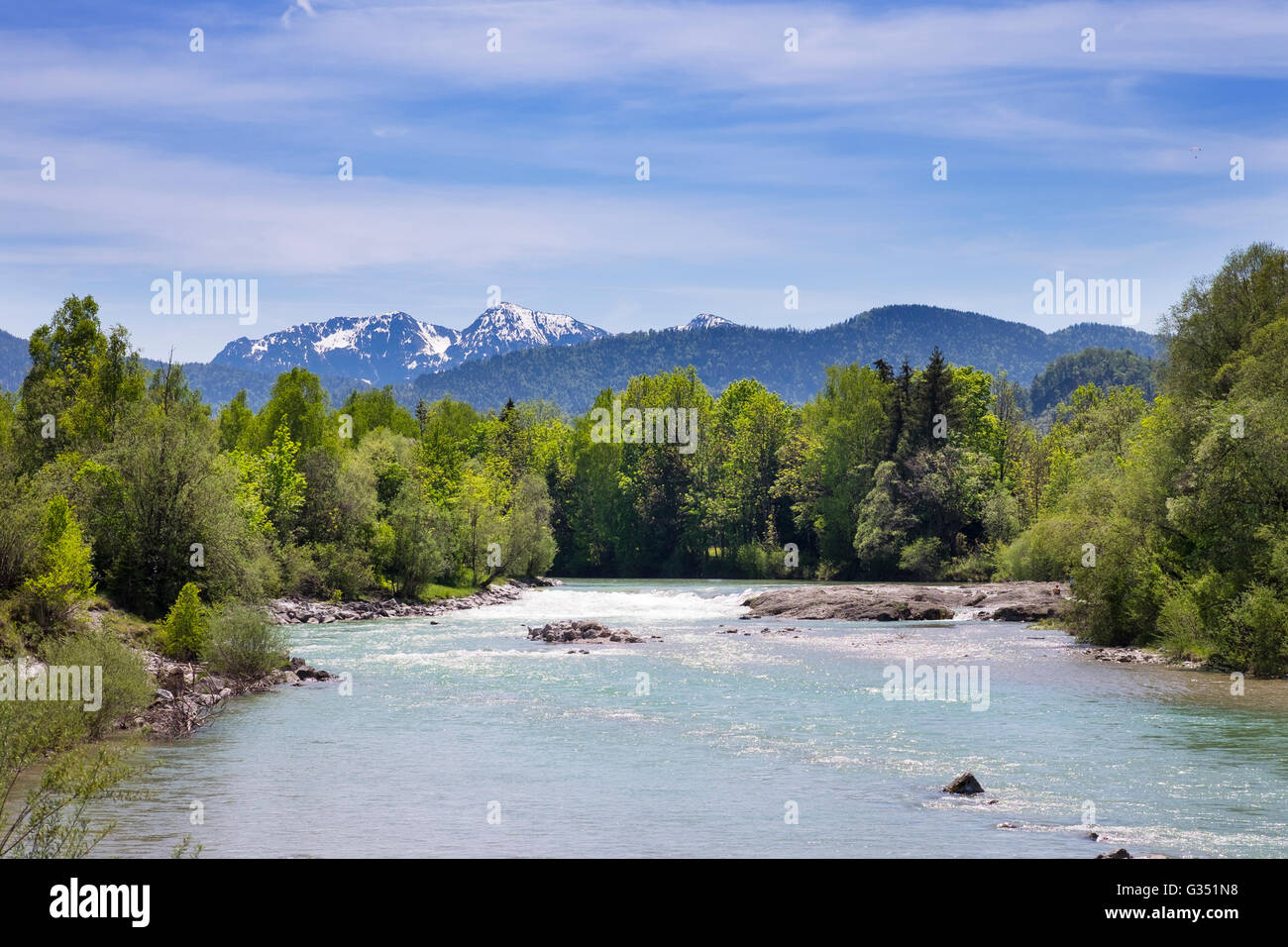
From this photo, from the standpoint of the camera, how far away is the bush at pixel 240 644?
33.7m

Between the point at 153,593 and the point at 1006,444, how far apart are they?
3582 inches

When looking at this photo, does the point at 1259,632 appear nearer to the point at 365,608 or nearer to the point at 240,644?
the point at 240,644

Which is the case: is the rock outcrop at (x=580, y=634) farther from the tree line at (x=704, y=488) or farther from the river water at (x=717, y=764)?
the tree line at (x=704, y=488)

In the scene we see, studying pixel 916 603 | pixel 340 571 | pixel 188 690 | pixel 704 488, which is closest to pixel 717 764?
pixel 188 690

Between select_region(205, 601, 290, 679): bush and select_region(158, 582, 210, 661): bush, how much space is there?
47 centimetres

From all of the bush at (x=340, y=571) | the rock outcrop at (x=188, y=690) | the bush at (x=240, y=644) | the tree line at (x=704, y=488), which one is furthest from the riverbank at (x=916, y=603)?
the bush at (x=240, y=644)

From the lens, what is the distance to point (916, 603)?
6269cm

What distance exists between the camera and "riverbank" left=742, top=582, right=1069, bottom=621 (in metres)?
60.5

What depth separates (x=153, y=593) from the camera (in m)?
37.0

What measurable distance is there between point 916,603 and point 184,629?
4166cm

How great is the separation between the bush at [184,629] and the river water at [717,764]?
2903mm

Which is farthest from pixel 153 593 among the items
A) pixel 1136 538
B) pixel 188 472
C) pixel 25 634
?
pixel 1136 538
